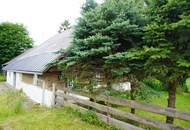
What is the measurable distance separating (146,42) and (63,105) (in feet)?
20.3

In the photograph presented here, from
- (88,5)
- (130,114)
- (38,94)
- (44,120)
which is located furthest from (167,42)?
(38,94)

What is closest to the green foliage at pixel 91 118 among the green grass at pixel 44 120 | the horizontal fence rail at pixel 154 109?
the green grass at pixel 44 120

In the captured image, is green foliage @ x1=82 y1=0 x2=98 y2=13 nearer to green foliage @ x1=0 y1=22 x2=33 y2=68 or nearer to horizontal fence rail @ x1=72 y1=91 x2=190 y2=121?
horizontal fence rail @ x1=72 y1=91 x2=190 y2=121

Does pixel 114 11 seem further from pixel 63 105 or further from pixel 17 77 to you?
pixel 17 77

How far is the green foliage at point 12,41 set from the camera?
3988 centimetres

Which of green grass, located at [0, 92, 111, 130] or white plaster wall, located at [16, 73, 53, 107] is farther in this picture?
white plaster wall, located at [16, 73, 53, 107]

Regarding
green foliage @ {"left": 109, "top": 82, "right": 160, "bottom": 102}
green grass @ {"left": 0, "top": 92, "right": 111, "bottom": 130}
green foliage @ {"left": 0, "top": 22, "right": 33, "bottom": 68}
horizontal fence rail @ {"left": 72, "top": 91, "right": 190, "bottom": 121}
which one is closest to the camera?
horizontal fence rail @ {"left": 72, "top": 91, "right": 190, "bottom": 121}

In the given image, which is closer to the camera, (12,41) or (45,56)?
(45,56)

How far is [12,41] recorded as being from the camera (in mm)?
40625

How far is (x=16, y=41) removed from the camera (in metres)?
41.0

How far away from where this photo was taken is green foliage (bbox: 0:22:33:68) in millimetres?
39875

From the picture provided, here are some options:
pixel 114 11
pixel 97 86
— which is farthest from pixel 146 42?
pixel 97 86

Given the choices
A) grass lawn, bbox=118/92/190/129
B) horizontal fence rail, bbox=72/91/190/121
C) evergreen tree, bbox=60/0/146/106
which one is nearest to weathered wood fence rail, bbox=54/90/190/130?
horizontal fence rail, bbox=72/91/190/121

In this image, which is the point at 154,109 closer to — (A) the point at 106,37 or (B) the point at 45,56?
(A) the point at 106,37
